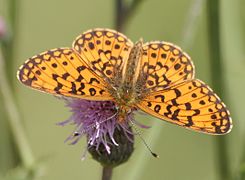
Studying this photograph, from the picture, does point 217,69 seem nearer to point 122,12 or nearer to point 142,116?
point 122,12

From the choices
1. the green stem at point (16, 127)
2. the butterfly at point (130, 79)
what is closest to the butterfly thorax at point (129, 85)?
the butterfly at point (130, 79)

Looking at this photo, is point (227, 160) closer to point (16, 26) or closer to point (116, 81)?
point (116, 81)

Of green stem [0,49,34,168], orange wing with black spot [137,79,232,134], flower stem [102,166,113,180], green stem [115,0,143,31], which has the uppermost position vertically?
green stem [115,0,143,31]

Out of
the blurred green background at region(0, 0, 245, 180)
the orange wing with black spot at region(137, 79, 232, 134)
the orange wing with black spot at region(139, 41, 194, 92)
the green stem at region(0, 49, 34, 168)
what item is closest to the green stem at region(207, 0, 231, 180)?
the blurred green background at region(0, 0, 245, 180)

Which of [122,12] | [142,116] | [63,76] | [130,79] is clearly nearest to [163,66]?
[130,79]

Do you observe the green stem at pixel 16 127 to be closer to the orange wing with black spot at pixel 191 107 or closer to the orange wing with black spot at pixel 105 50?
the orange wing with black spot at pixel 105 50

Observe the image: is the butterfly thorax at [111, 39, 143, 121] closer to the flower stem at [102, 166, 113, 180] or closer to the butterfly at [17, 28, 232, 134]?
the butterfly at [17, 28, 232, 134]

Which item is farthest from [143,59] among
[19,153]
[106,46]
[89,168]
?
[89,168]

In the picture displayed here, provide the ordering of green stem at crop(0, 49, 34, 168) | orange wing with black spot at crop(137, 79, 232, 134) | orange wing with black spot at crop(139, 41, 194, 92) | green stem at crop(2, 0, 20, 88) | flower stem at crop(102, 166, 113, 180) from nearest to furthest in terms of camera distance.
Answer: orange wing with black spot at crop(137, 79, 232, 134) → flower stem at crop(102, 166, 113, 180) → orange wing with black spot at crop(139, 41, 194, 92) → green stem at crop(0, 49, 34, 168) → green stem at crop(2, 0, 20, 88)
